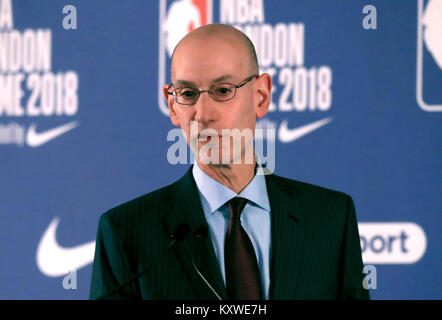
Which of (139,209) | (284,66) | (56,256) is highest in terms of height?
(284,66)

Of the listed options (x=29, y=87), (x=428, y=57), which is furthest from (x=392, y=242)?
(x=29, y=87)

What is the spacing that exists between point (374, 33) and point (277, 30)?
46cm

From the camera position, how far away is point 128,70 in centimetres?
249

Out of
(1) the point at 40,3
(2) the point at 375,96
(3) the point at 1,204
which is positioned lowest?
(3) the point at 1,204

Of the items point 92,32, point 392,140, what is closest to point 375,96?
point 392,140

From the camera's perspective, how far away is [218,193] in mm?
1439

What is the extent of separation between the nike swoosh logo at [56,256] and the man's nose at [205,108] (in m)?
1.33

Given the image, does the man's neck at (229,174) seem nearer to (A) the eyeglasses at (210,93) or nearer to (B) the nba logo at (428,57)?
(A) the eyeglasses at (210,93)

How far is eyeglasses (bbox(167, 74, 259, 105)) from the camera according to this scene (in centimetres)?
140

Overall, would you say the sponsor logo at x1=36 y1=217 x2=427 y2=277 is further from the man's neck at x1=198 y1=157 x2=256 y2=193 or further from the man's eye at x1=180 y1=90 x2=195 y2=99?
the man's eye at x1=180 y1=90 x2=195 y2=99

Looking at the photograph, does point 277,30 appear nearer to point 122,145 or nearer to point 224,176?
point 122,145

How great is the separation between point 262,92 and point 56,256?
1.47 m

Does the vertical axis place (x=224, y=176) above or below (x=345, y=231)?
above

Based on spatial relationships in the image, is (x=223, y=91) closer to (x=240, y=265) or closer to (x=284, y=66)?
(x=240, y=265)
